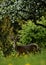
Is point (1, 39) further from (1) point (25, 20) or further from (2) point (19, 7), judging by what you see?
(2) point (19, 7)

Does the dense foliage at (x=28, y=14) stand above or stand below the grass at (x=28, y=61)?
below

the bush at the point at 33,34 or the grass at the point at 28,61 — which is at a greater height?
the grass at the point at 28,61

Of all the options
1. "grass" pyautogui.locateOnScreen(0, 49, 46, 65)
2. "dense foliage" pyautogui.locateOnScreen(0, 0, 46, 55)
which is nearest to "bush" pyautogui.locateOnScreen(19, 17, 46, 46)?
"dense foliage" pyautogui.locateOnScreen(0, 0, 46, 55)

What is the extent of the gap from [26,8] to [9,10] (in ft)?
4.34

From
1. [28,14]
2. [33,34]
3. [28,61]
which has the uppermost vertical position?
[28,61]

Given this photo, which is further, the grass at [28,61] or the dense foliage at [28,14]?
the dense foliage at [28,14]

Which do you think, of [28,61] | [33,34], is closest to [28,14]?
[33,34]

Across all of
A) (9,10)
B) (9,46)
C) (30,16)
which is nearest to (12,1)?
(9,10)

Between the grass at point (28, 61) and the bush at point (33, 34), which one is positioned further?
the bush at point (33, 34)

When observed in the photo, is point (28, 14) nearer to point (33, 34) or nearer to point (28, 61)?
point (33, 34)

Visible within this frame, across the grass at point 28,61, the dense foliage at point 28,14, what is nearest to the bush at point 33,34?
the dense foliage at point 28,14

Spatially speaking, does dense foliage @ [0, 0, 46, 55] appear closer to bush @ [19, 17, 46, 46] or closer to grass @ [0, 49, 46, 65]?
bush @ [19, 17, 46, 46]

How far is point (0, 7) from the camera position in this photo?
22.9m

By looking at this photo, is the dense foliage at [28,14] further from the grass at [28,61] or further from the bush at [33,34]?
the grass at [28,61]
